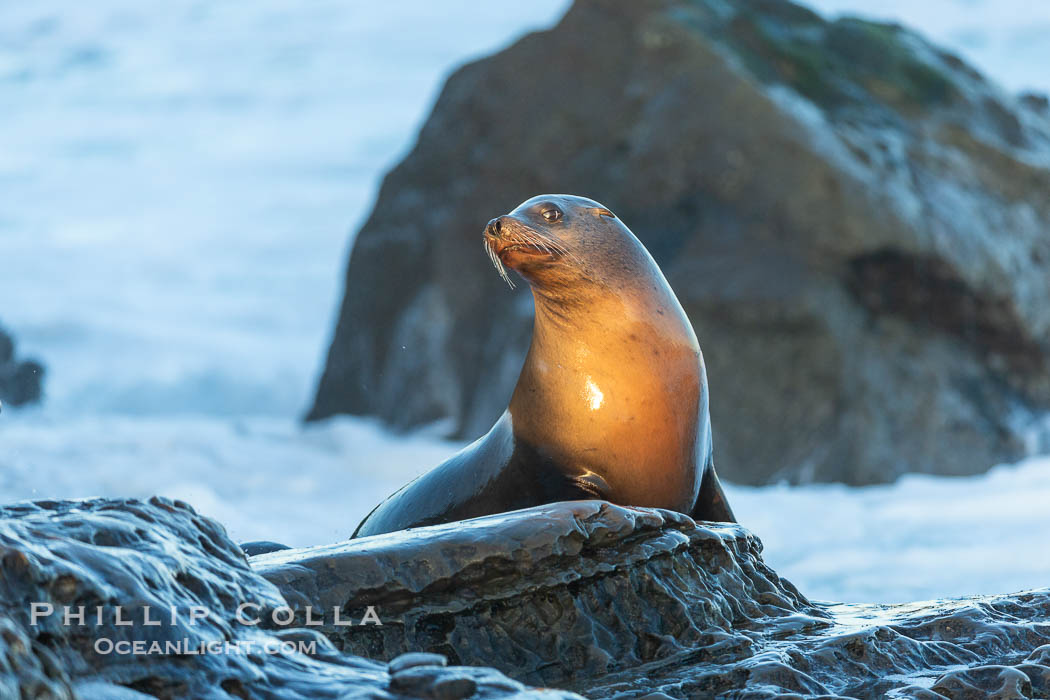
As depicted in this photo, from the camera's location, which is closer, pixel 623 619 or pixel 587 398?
pixel 623 619

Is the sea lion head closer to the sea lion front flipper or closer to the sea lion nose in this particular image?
the sea lion nose

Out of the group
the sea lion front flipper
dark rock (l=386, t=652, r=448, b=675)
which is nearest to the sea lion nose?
the sea lion front flipper

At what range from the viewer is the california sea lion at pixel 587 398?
15.1 feet

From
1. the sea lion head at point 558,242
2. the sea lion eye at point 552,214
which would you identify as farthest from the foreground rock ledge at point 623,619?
the sea lion eye at point 552,214

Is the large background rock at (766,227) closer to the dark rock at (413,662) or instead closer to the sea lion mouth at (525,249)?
the sea lion mouth at (525,249)

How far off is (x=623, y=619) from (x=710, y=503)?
4.76 ft

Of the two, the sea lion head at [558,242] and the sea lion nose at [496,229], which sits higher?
the sea lion nose at [496,229]

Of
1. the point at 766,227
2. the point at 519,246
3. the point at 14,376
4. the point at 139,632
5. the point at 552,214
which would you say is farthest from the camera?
the point at 14,376

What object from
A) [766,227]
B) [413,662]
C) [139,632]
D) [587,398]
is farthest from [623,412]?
[766,227]

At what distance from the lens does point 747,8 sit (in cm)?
1284

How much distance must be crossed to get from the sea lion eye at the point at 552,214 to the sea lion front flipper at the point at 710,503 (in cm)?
101

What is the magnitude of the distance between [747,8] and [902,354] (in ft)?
12.5

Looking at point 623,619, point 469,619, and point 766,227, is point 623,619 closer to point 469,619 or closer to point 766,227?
point 469,619

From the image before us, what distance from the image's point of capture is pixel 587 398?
469cm
